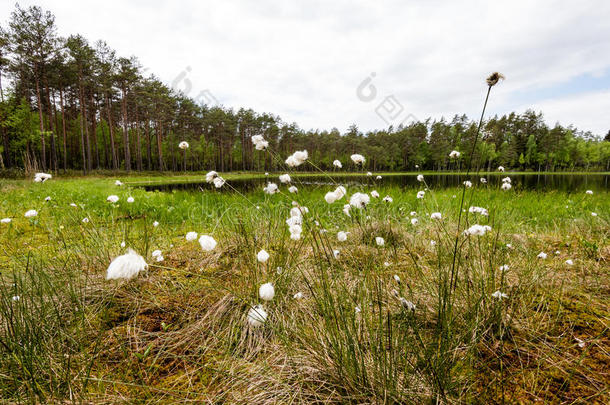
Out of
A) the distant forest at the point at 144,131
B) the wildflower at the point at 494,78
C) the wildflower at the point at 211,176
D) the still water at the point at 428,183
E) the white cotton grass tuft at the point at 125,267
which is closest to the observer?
the white cotton grass tuft at the point at 125,267

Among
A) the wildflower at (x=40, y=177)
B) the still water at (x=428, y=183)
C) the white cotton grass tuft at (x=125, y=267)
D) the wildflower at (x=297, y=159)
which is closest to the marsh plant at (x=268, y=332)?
the white cotton grass tuft at (x=125, y=267)

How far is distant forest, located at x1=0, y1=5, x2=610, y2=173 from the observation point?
22609 millimetres

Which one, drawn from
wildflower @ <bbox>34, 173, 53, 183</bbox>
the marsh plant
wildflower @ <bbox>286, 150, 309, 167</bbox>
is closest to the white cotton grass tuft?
the marsh plant

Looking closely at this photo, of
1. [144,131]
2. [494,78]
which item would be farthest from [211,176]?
[144,131]

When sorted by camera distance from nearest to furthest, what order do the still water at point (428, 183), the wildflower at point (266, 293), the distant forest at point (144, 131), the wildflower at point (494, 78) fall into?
the wildflower at point (494, 78), the wildflower at point (266, 293), the still water at point (428, 183), the distant forest at point (144, 131)

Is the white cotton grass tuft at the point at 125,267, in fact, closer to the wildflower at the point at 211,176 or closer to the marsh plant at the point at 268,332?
the marsh plant at the point at 268,332

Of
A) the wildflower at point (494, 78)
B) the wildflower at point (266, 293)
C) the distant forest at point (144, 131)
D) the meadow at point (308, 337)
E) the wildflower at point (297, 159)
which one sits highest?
the distant forest at point (144, 131)

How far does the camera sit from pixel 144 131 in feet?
155

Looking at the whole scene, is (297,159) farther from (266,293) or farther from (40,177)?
(40,177)

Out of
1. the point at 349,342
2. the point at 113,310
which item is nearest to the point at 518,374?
the point at 349,342

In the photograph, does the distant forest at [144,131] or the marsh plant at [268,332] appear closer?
the marsh plant at [268,332]

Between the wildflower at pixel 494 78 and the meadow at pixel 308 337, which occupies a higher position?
the wildflower at pixel 494 78

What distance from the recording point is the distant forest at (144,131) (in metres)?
22.6

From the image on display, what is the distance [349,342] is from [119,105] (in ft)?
142
